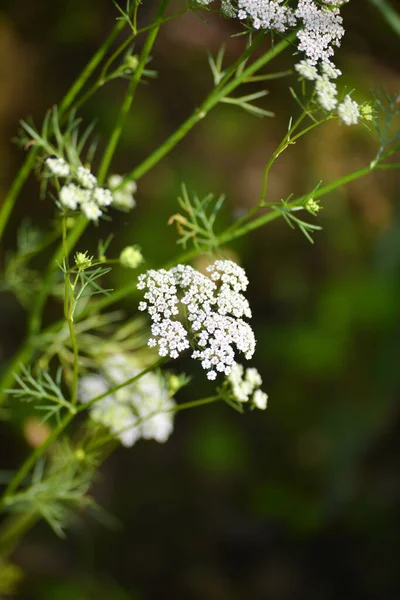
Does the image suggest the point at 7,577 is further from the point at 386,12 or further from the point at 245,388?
the point at 386,12

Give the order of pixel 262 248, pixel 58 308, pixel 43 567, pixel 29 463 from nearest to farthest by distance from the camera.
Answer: pixel 29 463
pixel 43 567
pixel 58 308
pixel 262 248

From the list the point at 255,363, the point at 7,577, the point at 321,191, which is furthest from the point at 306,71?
the point at 255,363

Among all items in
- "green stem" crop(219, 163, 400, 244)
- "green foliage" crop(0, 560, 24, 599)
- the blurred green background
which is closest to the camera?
"green stem" crop(219, 163, 400, 244)

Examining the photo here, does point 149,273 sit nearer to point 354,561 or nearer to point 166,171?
point 354,561

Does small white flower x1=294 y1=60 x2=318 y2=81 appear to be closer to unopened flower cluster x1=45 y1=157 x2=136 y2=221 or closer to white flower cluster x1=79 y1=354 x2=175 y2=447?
unopened flower cluster x1=45 y1=157 x2=136 y2=221

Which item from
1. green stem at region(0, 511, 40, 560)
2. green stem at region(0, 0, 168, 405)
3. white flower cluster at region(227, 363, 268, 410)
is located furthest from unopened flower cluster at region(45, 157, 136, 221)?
green stem at region(0, 511, 40, 560)

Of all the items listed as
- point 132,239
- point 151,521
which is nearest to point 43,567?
point 151,521

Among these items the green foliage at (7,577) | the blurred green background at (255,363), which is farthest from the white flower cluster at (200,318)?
the blurred green background at (255,363)
